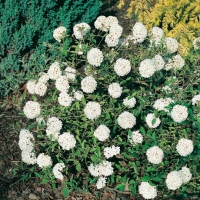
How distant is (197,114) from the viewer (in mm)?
3330

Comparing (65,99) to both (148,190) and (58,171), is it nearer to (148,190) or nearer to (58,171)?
(58,171)

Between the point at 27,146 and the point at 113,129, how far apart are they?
2.44 feet

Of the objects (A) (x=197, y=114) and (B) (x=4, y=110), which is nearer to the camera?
(A) (x=197, y=114)

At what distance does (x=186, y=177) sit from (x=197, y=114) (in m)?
0.54

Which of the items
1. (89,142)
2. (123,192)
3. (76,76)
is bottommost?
(123,192)

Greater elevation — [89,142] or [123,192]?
[89,142]

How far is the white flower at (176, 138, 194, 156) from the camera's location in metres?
3.07

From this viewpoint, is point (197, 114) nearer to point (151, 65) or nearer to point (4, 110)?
point (151, 65)

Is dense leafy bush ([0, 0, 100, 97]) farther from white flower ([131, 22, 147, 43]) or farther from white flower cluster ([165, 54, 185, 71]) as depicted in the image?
white flower cluster ([165, 54, 185, 71])

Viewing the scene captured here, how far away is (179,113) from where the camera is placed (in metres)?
3.08

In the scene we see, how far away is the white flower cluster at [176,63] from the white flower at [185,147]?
3.10 ft

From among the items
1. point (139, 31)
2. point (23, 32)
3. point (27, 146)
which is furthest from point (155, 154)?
point (23, 32)

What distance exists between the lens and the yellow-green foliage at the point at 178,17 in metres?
4.71

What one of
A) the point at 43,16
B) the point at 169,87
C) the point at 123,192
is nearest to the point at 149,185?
the point at 123,192
